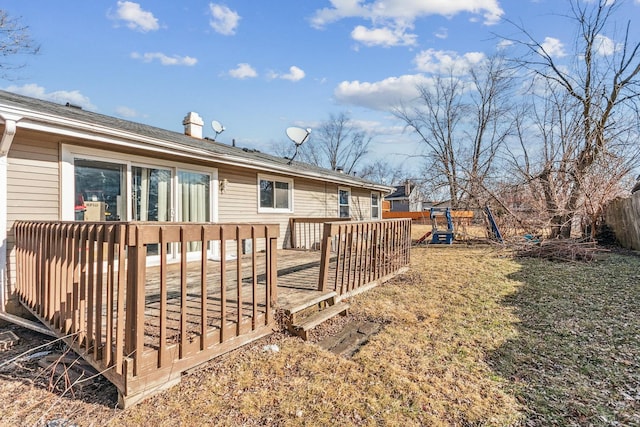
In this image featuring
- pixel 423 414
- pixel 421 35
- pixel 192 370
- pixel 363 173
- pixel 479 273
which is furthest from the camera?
pixel 363 173

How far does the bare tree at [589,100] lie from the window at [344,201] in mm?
6171

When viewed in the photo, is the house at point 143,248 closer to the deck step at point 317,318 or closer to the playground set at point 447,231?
the deck step at point 317,318

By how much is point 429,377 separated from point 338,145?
34535 millimetres

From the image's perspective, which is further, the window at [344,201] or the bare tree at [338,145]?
the bare tree at [338,145]

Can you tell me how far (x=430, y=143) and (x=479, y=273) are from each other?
17991 mm

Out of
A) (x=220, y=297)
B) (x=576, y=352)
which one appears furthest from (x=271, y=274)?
(x=576, y=352)

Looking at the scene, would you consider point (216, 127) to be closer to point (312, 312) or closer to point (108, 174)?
point (108, 174)

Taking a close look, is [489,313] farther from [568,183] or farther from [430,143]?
[430,143]

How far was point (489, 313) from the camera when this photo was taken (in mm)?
4215

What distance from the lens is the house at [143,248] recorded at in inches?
85.7

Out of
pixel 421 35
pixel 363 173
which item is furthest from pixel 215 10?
pixel 363 173

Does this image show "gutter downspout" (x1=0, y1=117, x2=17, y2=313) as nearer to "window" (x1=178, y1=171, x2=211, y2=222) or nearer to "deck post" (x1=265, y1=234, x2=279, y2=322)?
"window" (x1=178, y1=171, x2=211, y2=222)

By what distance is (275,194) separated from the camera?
28.7 feet

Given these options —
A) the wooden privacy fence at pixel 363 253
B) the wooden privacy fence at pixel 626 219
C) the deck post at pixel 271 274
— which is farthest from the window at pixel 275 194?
the wooden privacy fence at pixel 626 219
